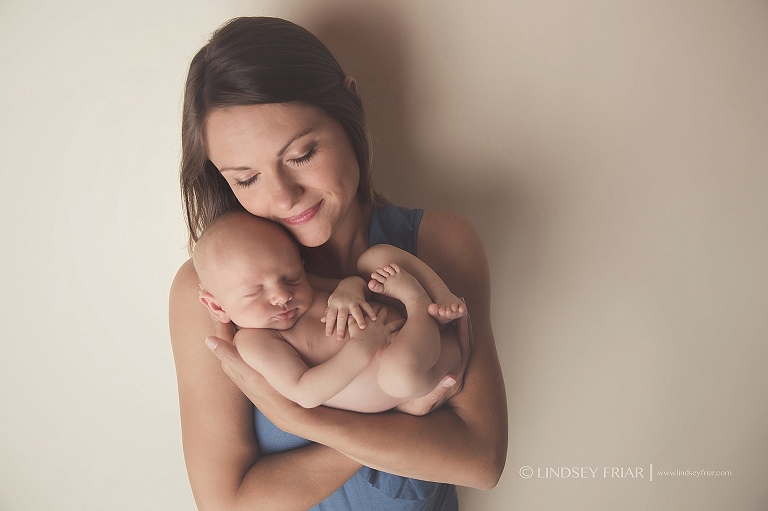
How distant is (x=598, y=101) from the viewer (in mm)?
1581

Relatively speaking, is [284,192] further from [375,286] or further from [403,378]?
[403,378]

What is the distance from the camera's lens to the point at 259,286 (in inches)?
44.6

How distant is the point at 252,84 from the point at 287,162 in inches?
6.8

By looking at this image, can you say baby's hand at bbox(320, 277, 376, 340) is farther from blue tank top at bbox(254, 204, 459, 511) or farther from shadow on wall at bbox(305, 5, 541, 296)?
shadow on wall at bbox(305, 5, 541, 296)

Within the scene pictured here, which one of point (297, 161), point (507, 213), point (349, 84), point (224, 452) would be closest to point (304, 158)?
point (297, 161)

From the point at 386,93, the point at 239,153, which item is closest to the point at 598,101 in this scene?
the point at 386,93

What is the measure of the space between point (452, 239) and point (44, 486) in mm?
1737

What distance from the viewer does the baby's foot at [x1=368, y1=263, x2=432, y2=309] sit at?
112 centimetres

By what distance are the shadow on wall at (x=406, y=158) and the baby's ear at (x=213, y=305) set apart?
2.45ft

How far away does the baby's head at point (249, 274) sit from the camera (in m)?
1.11

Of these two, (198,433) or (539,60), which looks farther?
(539,60)

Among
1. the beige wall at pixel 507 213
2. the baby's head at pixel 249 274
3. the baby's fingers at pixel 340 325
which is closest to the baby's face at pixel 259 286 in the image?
the baby's head at pixel 249 274

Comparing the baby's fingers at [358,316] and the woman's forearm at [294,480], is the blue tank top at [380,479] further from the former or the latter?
the baby's fingers at [358,316]

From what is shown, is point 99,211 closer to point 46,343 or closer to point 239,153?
point 46,343
